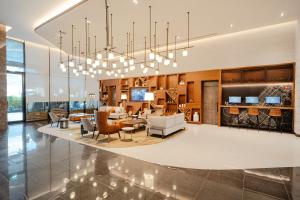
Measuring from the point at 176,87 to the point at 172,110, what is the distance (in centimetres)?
145

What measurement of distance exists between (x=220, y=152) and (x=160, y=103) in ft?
21.2

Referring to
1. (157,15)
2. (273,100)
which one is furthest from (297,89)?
(157,15)

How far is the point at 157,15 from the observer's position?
19.0ft

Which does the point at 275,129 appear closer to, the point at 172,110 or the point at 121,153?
the point at 172,110

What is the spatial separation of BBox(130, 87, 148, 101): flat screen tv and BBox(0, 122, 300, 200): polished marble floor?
24.7ft

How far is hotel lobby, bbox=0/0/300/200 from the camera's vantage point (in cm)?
291

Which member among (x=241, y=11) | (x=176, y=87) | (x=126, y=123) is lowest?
(x=126, y=123)

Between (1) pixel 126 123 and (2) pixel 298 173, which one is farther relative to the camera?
(1) pixel 126 123

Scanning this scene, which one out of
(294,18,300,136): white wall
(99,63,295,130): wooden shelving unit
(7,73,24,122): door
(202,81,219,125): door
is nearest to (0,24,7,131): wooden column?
(7,73,24,122): door

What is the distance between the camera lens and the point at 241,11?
18.3 feet

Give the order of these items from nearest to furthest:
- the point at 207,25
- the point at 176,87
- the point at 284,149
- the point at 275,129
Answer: the point at 284,149, the point at 207,25, the point at 275,129, the point at 176,87

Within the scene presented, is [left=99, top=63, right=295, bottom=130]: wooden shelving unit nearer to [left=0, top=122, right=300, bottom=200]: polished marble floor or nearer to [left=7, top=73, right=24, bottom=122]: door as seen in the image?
[left=0, top=122, right=300, bottom=200]: polished marble floor

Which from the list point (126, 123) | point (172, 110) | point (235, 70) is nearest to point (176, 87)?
point (172, 110)

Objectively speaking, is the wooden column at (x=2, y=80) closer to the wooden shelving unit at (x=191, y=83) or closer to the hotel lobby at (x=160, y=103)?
the hotel lobby at (x=160, y=103)
